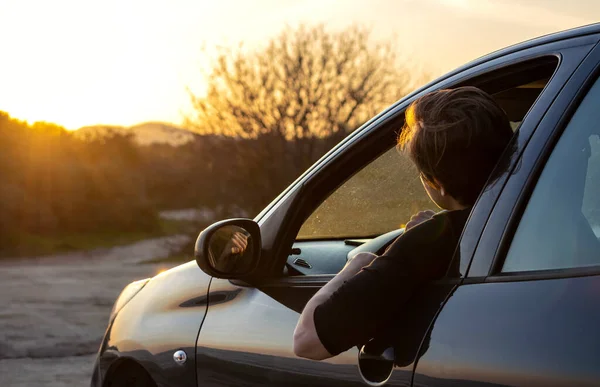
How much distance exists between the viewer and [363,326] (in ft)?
6.74

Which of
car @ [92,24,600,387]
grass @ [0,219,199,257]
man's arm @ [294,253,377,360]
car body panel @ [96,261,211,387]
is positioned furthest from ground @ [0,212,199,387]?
man's arm @ [294,253,377,360]

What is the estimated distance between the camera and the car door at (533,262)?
175 cm

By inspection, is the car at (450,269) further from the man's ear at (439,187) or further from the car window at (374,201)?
the man's ear at (439,187)

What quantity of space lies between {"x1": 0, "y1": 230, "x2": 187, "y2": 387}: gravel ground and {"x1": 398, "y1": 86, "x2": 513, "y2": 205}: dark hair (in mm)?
5304

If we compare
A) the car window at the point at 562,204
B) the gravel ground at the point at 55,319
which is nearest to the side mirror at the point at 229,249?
the car window at the point at 562,204

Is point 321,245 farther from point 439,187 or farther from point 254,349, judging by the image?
point 439,187

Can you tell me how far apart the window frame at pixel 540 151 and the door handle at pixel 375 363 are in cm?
26

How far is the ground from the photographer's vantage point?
24.5 ft

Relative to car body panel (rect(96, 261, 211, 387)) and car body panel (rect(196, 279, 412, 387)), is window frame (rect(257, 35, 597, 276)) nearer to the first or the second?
car body panel (rect(196, 279, 412, 387))

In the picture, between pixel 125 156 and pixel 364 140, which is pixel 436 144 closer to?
pixel 364 140

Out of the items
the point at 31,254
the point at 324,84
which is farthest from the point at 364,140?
the point at 31,254

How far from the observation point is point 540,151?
201 cm

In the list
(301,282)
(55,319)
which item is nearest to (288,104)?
(55,319)

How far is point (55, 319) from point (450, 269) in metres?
9.28
